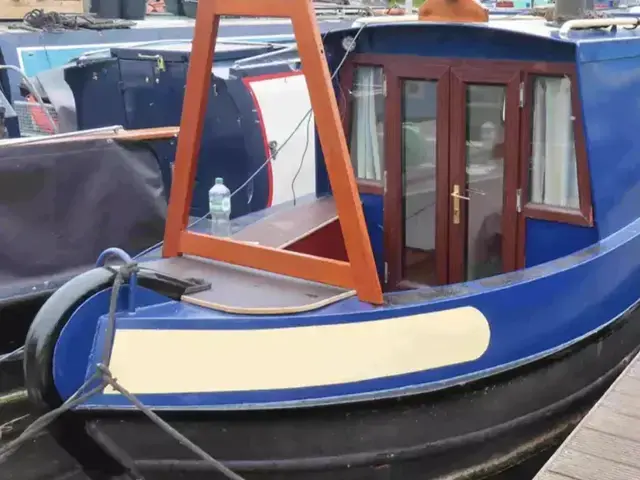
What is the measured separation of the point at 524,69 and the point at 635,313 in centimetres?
157

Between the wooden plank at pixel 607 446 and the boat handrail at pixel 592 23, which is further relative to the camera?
the boat handrail at pixel 592 23

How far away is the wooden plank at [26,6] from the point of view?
11195 mm

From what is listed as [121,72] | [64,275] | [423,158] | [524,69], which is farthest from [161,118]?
[524,69]

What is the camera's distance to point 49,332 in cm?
331

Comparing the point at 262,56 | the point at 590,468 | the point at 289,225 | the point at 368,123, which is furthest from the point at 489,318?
the point at 262,56

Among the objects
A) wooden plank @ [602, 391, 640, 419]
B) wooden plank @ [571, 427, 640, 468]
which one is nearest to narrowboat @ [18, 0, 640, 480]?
wooden plank @ [602, 391, 640, 419]

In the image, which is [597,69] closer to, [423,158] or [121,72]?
[423,158]

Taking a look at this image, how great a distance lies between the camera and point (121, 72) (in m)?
7.61

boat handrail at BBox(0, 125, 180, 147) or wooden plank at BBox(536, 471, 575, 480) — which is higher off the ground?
boat handrail at BBox(0, 125, 180, 147)

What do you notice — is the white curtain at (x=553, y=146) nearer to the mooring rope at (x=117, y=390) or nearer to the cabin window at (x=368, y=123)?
the cabin window at (x=368, y=123)

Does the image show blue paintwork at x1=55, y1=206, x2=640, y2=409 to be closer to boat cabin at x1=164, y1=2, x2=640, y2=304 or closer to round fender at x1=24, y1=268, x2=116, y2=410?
round fender at x1=24, y1=268, x2=116, y2=410

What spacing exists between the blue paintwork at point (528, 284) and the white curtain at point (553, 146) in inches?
4.3

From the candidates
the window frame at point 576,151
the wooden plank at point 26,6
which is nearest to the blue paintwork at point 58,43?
the wooden plank at point 26,6

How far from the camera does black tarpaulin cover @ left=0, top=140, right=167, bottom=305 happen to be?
481 cm
